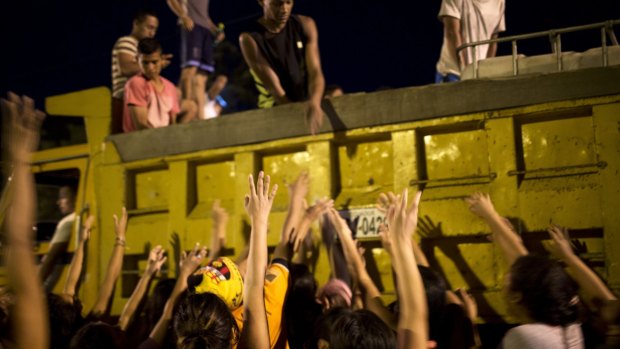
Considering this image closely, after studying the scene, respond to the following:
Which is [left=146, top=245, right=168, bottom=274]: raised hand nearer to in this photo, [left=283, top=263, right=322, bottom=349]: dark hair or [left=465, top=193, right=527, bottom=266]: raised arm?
[left=283, top=263, right=322, bottom=349]: dark hair

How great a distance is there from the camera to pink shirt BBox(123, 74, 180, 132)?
5871 millimetres

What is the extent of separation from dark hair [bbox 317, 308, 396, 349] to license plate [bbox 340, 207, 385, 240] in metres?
1.59

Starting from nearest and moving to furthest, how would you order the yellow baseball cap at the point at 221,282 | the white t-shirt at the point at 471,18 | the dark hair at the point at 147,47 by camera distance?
the yellow baseball cap at the point at 221,282 < the white t-shirt at the point at 471,18 < the dark hair at the point at 147,47

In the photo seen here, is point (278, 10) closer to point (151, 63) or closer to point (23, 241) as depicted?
point (151, 63)

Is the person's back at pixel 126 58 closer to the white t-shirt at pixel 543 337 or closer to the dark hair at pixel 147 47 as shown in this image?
the dark hair at pixel 147 47

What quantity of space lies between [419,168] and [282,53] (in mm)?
1866

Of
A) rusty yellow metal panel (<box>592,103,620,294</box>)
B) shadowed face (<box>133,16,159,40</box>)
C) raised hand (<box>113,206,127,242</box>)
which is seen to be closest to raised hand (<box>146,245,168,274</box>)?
raised hand (<box>113,206,127,242</box>)

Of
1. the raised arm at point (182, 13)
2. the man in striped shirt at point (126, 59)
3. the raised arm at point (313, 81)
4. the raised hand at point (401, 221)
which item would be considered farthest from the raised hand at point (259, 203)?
the raised arm at point (182, 13)

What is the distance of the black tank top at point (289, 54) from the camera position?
545 centimetres

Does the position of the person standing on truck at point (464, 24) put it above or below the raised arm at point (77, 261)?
above

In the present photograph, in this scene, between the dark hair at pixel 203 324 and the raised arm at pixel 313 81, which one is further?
the raised arm at pixel 313 81

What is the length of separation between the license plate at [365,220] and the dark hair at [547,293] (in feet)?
4.74

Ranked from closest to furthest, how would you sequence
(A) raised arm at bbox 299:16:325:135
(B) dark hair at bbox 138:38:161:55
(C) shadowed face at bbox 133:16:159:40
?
(A) raised arm at bbox 299:16:325:135
(B) dark hair at bbox 138:38:161:55
(C) shadowed face at bbox 133:16:159:40

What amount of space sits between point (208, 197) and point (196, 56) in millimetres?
3110
